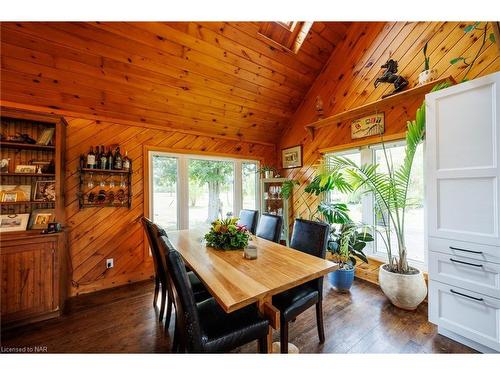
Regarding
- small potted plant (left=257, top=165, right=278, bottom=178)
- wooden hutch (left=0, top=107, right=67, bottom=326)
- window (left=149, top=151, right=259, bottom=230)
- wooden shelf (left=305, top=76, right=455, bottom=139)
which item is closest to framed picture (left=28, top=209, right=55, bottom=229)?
wooden hutch (left=0, top=107, right=67, bottom=326)

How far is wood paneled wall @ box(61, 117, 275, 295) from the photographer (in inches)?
99.2

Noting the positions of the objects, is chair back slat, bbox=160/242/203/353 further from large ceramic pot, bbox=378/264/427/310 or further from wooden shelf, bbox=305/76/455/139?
wooden shelf, bbox=305/76/455/139

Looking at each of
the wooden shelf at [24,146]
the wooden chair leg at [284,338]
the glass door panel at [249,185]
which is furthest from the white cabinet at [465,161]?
the wooden shelf at [24,146]

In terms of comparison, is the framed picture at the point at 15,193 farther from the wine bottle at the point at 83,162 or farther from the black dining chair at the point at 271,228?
the black dining chair at the point at 271,228

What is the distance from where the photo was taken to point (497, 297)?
1437mm

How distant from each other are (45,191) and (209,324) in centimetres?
241

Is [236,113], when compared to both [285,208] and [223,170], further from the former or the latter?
[285,208]

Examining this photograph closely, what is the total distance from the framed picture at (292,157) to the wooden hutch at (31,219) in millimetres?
3309

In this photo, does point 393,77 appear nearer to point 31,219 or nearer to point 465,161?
point 465,161

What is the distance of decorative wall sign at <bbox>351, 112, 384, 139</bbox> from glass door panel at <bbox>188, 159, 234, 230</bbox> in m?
2.12

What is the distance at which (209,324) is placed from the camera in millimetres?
1228

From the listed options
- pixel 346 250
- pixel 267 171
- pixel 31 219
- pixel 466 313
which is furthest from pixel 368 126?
pixel 31 219

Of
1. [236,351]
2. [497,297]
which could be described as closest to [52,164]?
[236,351]
